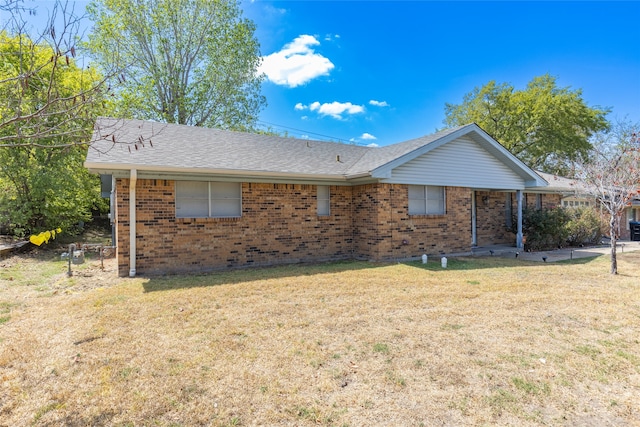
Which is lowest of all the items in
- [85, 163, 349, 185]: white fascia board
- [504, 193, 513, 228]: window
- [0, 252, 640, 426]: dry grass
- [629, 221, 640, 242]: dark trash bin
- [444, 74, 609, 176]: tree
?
[0, 252, 640, 426]: dry grass

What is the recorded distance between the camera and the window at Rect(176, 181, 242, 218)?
29.1ft

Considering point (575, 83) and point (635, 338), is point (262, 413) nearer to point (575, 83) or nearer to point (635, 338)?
point (635, 338)

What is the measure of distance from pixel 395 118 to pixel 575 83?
15.2m

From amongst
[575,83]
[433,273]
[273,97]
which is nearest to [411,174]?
[433,273]

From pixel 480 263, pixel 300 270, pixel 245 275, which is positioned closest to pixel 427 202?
pixel 480 263

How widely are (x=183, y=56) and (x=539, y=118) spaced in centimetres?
2709

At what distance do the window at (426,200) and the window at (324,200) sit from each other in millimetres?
2672

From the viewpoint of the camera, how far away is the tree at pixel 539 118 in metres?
27.3

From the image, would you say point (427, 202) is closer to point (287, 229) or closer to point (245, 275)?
point (287, 229)

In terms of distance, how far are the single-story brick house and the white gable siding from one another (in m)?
0.04

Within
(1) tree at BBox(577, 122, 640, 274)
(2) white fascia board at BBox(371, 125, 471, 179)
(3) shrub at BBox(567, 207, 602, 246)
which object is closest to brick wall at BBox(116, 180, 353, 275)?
(2) white fascia board at BBox(371, 125, 471, 179)

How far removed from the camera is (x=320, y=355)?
386cm

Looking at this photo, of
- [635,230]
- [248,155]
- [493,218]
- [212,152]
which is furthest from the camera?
[635,230]

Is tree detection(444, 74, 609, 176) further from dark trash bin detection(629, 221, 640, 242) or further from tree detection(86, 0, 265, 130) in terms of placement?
tree detection(86, 0, 265, 130)
